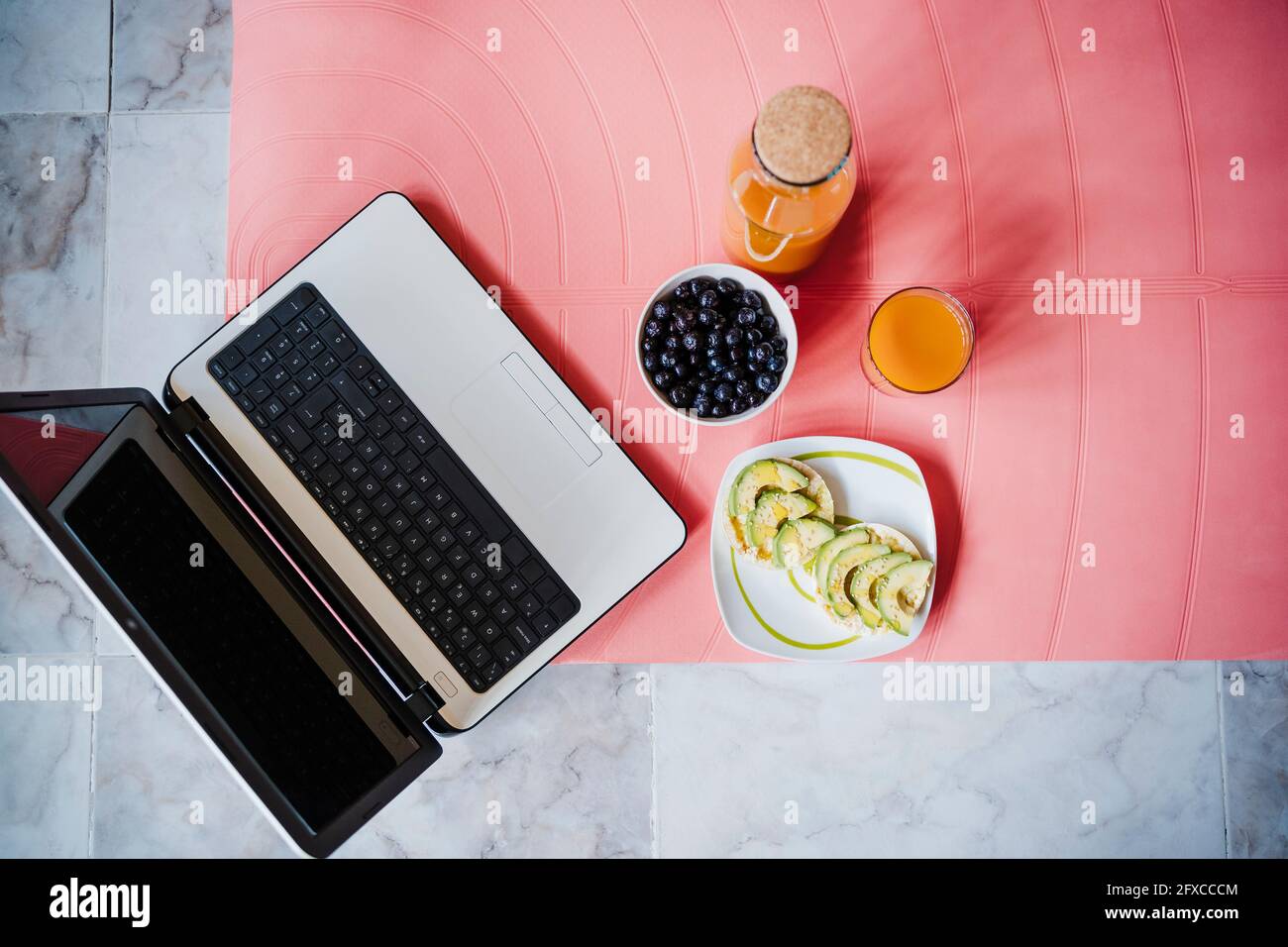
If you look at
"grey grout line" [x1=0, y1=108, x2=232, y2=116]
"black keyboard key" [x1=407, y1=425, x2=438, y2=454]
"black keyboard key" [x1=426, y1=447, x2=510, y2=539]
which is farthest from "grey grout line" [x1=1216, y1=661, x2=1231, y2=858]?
"grey grout line" [x1=0, y1=108, x2=232, y2=116]

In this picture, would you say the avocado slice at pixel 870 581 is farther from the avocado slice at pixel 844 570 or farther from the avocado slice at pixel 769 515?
the avocado slice at pixel 769 515

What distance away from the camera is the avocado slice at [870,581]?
1052 mm

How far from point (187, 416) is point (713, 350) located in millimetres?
721

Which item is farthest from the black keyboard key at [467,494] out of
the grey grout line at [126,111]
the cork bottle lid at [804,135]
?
the grey grout line at [126,111]

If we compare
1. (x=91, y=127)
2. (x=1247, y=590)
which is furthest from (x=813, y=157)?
(x=91, y=127)

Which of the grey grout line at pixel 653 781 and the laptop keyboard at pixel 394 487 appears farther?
the grey grout line at pixel 653 781

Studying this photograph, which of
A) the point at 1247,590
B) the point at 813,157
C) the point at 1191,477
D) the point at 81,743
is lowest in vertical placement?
the point at 81,743

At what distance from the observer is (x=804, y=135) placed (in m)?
0.87

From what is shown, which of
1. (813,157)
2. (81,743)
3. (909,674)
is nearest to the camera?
(813,157)

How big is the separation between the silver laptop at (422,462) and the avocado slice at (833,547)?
7.6 inches

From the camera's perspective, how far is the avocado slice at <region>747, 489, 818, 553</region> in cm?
106

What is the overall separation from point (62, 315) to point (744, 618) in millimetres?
1392
